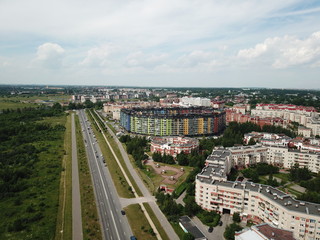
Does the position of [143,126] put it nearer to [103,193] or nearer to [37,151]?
[37,151]

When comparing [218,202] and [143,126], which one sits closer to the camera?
[218,202]

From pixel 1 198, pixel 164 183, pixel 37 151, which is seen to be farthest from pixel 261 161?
pixel 37 151

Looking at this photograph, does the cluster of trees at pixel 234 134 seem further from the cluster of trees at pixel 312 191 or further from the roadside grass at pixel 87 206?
the roadside grass at pixel 87 206

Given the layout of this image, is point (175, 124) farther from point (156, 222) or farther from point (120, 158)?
point (156, 222)

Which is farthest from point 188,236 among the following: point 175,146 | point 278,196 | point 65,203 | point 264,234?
point 175,146

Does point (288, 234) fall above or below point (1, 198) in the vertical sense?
above

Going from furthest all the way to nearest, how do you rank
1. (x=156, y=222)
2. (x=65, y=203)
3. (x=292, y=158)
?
1. (x=292, y=158)
2. (x=65, y=203)
3. (x=156, y=222)

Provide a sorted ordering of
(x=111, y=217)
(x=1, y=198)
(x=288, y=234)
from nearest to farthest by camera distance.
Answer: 1. (x=288, y=234)
2. (x=111, y=217)
3. (x=1, y=198)
